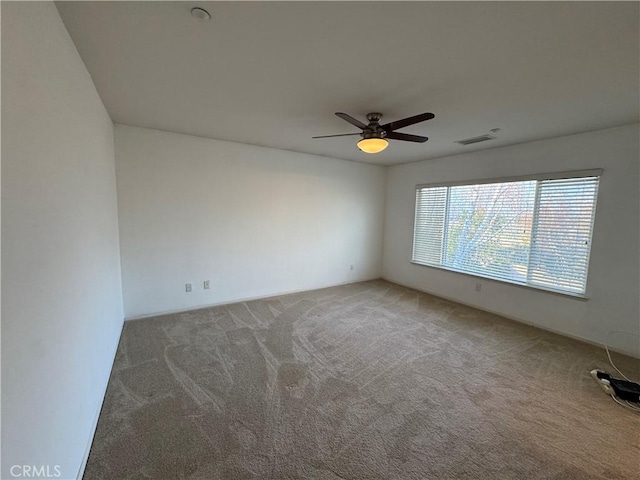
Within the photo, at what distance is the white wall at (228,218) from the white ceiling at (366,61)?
715 mm

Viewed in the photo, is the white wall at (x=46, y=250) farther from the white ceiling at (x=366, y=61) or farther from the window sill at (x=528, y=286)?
the window sill at (x=528, y=286)

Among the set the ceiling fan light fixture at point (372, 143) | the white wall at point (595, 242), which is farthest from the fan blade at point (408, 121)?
the white wall at point (595, 242)

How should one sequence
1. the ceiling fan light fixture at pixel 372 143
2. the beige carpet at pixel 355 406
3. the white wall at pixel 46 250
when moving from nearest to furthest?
the white wall at pixel 46 250 < the beige carpet at pixel 355 406 < the ceiling fan light fixture at pixel 372 143

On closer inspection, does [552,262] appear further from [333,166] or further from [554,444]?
[333,166]

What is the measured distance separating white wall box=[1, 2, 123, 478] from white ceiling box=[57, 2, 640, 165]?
392 millimetres

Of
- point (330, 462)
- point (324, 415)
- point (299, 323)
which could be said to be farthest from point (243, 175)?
point (330, 462)

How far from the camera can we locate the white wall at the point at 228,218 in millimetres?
3365

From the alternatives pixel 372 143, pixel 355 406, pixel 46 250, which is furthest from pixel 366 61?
pixel 355 406

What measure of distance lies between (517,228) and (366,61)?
3222mm

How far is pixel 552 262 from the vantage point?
3.39m

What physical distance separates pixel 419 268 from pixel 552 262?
198 centimetres

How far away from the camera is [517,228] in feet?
12.1

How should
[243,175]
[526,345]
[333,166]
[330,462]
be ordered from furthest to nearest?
[333,166], [243,175], [526,345], [330,462]

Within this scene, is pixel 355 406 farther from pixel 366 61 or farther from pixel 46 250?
pixel 366 61
